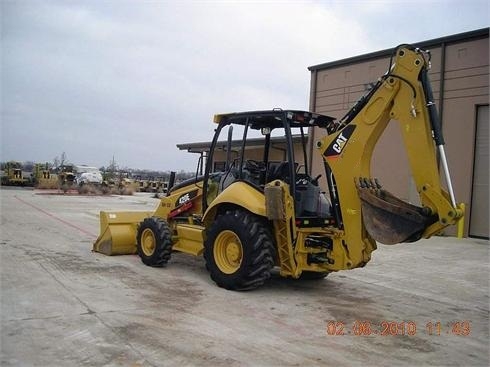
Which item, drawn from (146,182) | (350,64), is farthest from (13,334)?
(146,182)

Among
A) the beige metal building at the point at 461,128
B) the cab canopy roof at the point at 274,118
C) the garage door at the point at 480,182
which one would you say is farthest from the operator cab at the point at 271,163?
the garage door at the point at 480,182

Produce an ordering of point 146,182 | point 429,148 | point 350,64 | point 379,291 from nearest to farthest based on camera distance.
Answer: point 429,148 < point 379,291 < point 350,64 < point 146,182

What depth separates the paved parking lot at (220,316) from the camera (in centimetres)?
437

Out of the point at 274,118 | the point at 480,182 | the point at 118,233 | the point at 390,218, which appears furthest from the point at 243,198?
the point at 480,182

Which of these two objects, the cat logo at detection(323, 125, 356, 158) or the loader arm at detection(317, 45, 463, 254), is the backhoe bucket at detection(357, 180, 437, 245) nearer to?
the loader arm at detection(317, 45, 463, 254)

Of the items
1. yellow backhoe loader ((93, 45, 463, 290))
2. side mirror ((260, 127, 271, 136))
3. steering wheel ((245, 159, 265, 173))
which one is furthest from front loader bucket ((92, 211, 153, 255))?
side mirror ((260, 127, 271, 136))

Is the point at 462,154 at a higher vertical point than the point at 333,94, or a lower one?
lower

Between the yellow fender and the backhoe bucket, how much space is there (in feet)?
4.65

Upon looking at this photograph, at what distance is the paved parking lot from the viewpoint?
14.3ft

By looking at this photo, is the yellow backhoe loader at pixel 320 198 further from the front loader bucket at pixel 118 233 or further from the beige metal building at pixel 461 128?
the beige metal building at pixel 461 128

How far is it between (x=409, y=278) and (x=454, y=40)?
11.6m

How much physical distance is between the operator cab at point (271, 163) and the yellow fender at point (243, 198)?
0.12m

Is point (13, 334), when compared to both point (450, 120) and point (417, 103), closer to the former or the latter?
point (417, 103)

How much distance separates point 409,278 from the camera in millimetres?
8719
